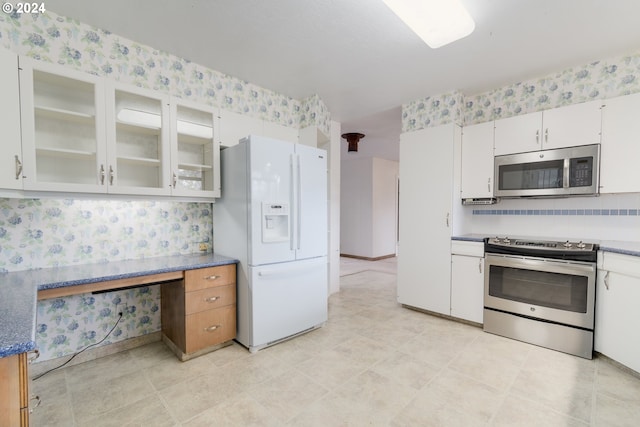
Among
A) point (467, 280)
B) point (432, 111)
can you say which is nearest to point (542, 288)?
point (467, 280)

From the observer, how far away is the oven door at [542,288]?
7.70ft

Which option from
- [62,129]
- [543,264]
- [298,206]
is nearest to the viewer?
[62,129]

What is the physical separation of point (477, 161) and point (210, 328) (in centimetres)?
308

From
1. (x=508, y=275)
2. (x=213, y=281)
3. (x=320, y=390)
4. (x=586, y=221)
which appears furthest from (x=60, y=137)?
(x=586, y=221)

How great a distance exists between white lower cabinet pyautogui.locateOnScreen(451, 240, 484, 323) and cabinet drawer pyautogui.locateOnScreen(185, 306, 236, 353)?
2.27 metres

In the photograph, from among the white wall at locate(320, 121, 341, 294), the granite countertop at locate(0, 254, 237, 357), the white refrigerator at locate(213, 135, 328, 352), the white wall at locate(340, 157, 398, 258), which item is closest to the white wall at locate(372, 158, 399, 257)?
the white wall at locate(340, 157, 398, 258)

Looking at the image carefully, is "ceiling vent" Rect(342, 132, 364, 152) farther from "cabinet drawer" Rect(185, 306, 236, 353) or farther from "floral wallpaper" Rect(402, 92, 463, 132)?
"cabinet drawer" Rect(185, 306, 236, 353)

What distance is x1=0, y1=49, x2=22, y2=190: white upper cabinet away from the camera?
170cm

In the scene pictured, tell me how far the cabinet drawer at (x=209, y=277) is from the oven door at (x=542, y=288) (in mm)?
2455

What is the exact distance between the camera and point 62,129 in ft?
6.86

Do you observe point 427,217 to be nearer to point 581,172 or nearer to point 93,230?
point 581,172

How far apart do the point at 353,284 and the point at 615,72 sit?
3833mm

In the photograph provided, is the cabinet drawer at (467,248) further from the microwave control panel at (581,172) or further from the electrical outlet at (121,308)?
A: the electrical outlet at (121,308)

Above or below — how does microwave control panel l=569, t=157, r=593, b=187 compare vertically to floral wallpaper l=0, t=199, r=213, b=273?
above
